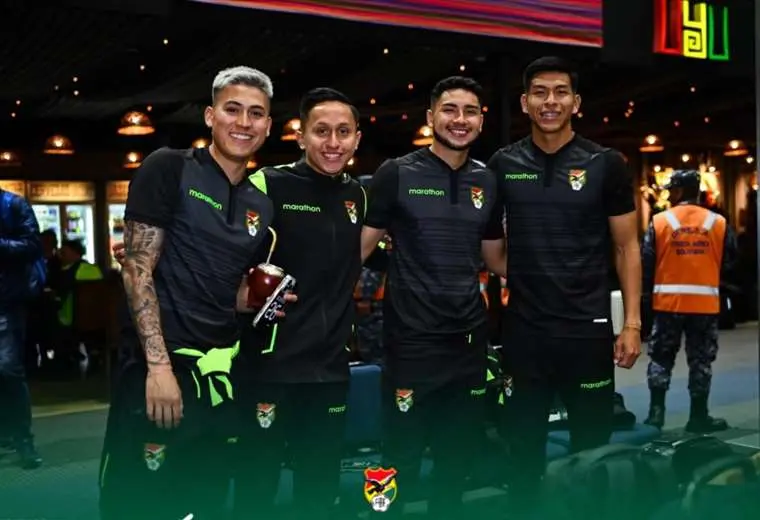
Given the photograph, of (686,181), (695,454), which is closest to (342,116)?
(695,454)

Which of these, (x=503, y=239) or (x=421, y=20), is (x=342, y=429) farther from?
(x=421, y=20)

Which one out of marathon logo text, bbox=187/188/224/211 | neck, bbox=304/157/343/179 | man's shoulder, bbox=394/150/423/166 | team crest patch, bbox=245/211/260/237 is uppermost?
man's shoulder, bbox=394/150/423/166

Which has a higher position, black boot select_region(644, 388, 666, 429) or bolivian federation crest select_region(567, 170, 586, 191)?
bolivian federation crest select_region(567, 170, 586, 191)

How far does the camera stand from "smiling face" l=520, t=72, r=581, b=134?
3332mm

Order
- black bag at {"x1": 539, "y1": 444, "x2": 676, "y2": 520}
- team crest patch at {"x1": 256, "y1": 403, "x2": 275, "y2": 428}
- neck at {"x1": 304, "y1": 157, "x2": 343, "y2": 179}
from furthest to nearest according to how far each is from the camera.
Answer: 1. black bag at {"x1": 539, "y1": 444, "x2": 676, "y2": 520}
2. neck at {"x1": 304, "y1": 157, "x2": 343, "y2": 179}
3. team crest patch at {"x1": 256, "y1": 403, "x2": 275, "y2": 428}

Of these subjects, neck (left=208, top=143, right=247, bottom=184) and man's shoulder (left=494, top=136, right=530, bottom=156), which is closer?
neck (left=208, top=143, right=247, bottom=184)

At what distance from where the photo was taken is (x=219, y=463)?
9.49 feet

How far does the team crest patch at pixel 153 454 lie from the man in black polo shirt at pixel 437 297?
852 mm

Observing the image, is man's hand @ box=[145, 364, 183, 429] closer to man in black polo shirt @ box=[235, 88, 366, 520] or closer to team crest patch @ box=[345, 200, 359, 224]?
man in black polo shirt @ box=[235, 88, 366, 520]

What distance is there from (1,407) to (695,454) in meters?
3.79

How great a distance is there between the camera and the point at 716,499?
330 cm

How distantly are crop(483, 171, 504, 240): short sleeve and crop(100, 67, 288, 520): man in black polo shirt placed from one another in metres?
0.92

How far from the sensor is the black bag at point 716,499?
3264mm

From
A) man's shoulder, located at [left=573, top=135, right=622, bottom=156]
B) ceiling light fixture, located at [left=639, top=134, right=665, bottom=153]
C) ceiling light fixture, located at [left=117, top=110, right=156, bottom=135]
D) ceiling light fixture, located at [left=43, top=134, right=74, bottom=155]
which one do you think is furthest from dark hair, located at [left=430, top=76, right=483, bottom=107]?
ceiling light fixture, located at [left=639, top=134, right=665, bottom=153]
